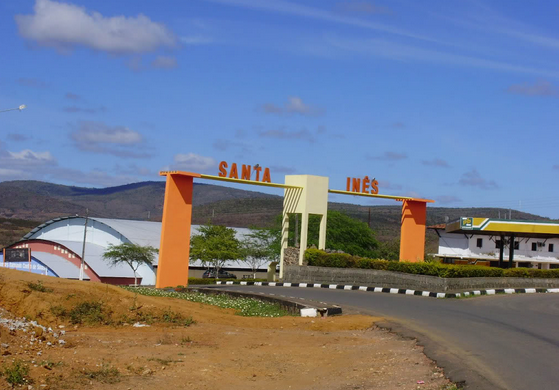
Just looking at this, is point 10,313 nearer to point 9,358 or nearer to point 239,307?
point 9,358

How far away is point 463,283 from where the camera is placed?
25656mm

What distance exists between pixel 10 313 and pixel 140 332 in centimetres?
274

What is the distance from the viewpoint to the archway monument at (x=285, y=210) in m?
27.2

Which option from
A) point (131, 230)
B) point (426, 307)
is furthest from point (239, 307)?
point (131, 230)

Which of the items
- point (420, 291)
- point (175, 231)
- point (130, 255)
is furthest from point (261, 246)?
point (420, 291)

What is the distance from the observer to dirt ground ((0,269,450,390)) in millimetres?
9250

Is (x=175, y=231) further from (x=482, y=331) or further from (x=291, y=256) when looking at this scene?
(x=482, y=331)

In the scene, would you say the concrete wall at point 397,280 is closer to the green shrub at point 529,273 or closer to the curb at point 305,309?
the green shrub at point 529,273

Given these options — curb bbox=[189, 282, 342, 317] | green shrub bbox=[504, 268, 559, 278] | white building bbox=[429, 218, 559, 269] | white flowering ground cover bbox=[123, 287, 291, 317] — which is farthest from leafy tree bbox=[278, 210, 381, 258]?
curb bbox=[189, 282, 342, 317]

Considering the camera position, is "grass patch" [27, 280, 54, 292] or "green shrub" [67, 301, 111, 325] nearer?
"green shrub" [67, 301, 111, 325]

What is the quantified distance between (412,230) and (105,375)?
1094 inches

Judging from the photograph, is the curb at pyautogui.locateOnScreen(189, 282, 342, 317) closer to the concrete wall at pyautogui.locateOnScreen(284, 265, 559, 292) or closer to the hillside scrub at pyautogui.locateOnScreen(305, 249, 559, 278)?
the concrete wall at pyautogui.locateOnScreen(284, 265, 559, 292)

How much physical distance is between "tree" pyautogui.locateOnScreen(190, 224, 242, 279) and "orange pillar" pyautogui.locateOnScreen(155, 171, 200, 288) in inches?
902

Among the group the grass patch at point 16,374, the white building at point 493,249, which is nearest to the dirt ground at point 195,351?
the grass patch at point 16,374
